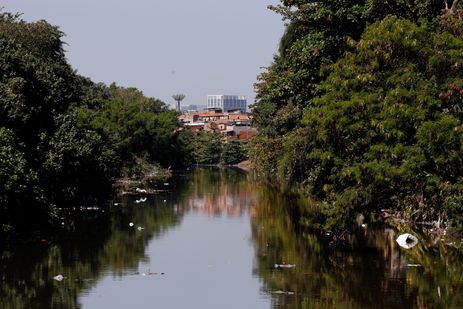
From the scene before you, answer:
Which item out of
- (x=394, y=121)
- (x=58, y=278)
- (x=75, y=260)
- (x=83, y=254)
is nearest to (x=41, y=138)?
(x=83, y=254)

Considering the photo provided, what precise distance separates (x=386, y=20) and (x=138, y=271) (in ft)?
33.2

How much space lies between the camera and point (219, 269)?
20.8m

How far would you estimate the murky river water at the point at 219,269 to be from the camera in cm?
1661

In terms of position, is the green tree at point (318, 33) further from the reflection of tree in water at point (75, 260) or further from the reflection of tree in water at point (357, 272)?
the reflection of tree in water at point (75, 260)

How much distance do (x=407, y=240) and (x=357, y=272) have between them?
15.2 feet

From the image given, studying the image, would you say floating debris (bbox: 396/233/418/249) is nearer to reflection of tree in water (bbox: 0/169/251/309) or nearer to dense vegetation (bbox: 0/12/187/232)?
reflection of tree in water (bbox: 0/169/251/309)

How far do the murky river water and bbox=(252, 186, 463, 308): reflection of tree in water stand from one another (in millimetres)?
25

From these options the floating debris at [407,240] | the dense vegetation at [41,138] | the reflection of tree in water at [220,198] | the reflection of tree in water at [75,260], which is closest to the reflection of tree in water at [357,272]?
the floating debris at [407,240]

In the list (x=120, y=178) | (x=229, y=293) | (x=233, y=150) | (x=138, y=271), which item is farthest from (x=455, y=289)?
(x=233, y=150)

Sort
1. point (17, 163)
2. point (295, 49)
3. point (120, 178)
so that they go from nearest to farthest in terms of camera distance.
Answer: point (17, 163)
point (295, 49)
point (120, 178)

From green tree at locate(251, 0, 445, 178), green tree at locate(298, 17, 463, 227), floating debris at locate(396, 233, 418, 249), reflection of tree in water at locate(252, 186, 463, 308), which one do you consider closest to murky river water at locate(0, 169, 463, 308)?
reflection of tree in water at locate(252, 186, 463, 308)

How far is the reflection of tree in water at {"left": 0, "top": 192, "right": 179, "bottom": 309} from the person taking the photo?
664 inches

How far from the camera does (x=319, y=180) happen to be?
27.9m

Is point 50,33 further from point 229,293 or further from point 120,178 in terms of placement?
point 229,293
